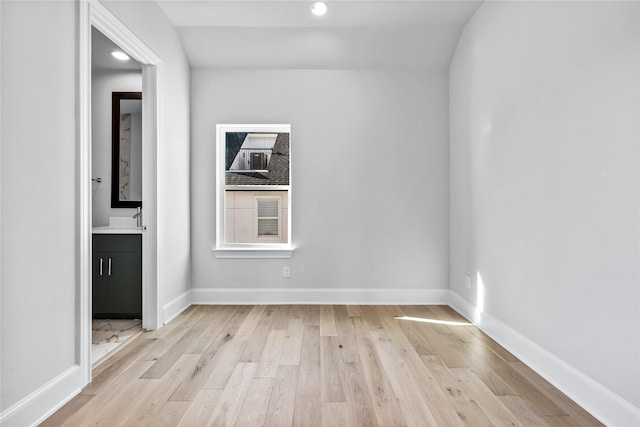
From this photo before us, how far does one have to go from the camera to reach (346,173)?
4.05 metres

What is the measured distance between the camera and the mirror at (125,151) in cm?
399

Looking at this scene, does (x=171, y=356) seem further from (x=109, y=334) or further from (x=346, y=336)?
(x=346, y=336)

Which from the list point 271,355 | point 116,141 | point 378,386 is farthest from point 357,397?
point 116,141

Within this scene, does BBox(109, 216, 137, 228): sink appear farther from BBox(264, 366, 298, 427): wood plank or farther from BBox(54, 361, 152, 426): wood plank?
BBox(264, 366, 298, 427): wood plank

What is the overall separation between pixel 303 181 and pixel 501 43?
2140 millimetres

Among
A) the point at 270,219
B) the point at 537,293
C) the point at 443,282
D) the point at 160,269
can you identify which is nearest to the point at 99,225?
the point at 160,269

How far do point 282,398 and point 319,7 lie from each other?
310 cm

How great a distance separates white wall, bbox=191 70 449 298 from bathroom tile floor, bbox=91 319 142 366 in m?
0.84

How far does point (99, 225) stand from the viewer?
4.01m

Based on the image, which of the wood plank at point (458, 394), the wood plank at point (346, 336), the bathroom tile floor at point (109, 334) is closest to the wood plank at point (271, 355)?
the wood plank at point (346, 336)

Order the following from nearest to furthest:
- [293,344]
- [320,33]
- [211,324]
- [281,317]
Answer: [293,344] → [211,324] → [281,317] → [320,33]

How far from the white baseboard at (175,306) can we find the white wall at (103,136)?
1.05m

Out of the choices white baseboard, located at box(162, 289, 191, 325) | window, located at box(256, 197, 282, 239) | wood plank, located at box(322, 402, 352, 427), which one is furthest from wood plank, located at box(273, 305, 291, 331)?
wood plank, located at box(322, 402, 352, 427)
